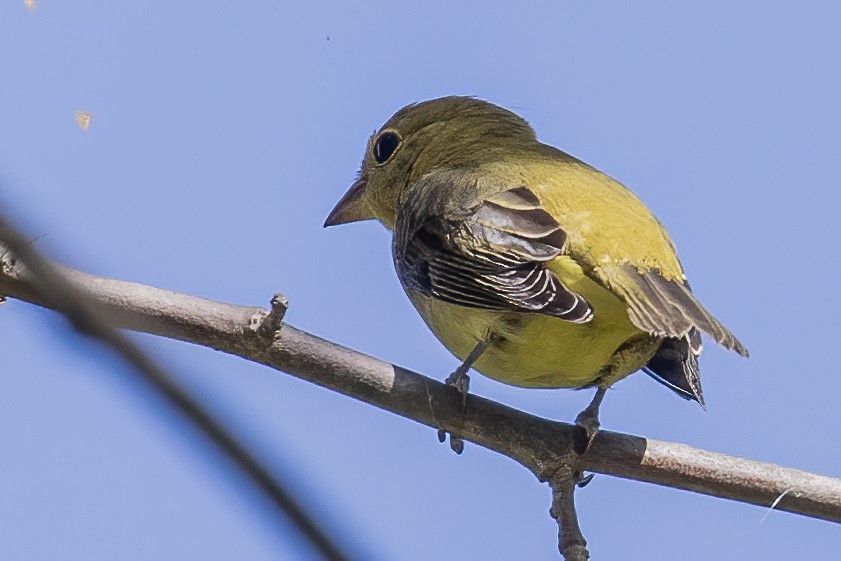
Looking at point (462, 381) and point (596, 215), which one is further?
point (596, 215)

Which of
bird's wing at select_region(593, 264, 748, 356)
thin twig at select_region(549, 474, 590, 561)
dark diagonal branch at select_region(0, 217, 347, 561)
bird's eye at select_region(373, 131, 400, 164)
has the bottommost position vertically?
dark diagonal branch at select_region(0, 217, 347, 561)

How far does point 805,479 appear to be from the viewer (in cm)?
400

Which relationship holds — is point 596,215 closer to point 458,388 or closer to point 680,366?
point 680,366

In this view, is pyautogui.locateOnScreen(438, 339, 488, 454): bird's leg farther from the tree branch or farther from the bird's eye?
the bird's eye

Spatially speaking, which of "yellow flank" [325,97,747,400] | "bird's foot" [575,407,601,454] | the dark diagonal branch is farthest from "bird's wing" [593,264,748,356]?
the dark diagonal branch

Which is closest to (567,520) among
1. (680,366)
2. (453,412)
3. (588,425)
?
(588,425)

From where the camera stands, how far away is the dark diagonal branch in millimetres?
690

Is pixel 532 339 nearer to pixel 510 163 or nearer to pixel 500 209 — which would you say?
pixel 500 209

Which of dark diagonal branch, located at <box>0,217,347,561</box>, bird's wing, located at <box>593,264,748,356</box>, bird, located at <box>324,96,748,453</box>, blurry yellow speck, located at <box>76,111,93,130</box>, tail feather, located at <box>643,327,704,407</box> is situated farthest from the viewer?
blurry yellow speck, located at <box>76,111,93,130</box>

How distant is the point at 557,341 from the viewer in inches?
176

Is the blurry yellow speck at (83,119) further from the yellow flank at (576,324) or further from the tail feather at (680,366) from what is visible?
the tail feather at (680,366)

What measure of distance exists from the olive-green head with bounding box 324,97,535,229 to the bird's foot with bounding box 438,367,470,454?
78.6 inches

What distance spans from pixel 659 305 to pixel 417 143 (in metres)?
2.77

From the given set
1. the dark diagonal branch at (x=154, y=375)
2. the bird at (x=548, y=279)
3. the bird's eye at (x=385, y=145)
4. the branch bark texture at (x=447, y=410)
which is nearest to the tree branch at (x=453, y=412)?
the branch bark texture at (x=447, y=410)
